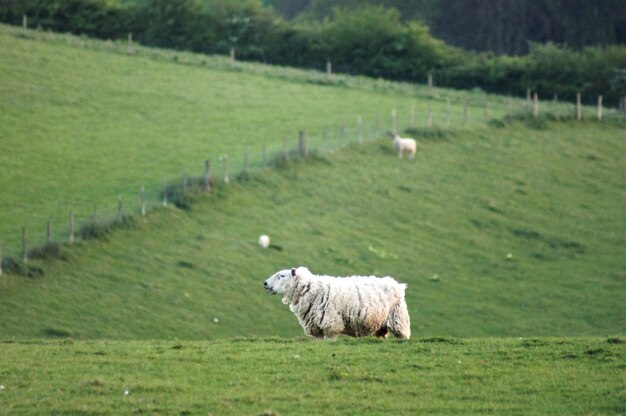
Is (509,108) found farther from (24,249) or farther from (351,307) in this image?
(351,307)

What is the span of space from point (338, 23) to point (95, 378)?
6192 centimetres

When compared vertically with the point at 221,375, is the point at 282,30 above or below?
above

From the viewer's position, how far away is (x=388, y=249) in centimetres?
4000

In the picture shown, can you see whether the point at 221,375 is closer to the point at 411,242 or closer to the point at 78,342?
the point at 78,342

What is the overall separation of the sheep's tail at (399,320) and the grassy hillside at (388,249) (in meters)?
11.8

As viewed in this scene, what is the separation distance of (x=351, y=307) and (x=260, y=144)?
29059mm

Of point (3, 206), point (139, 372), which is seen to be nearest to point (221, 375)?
point (139, 372)

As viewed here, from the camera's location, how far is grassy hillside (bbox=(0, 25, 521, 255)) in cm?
4216

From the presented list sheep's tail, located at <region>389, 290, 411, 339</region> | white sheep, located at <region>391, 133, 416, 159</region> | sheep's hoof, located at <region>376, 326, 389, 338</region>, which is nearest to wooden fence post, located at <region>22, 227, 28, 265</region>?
sheep's hoof, located at <region>376, 326, 389, 338</region>

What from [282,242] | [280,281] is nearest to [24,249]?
[282,242]

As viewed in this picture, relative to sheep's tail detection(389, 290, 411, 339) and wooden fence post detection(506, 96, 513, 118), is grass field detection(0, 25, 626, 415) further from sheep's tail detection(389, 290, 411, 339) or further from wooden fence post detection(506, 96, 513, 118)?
sheep's tail detection(389, 290, 411, 339)

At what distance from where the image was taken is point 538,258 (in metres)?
41.7

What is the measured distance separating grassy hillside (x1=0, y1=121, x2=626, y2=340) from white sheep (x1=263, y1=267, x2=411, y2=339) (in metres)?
11.1

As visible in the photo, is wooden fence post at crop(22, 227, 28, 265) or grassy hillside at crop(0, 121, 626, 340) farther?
wooden fence post at crop(22, 227, 28, 265)
